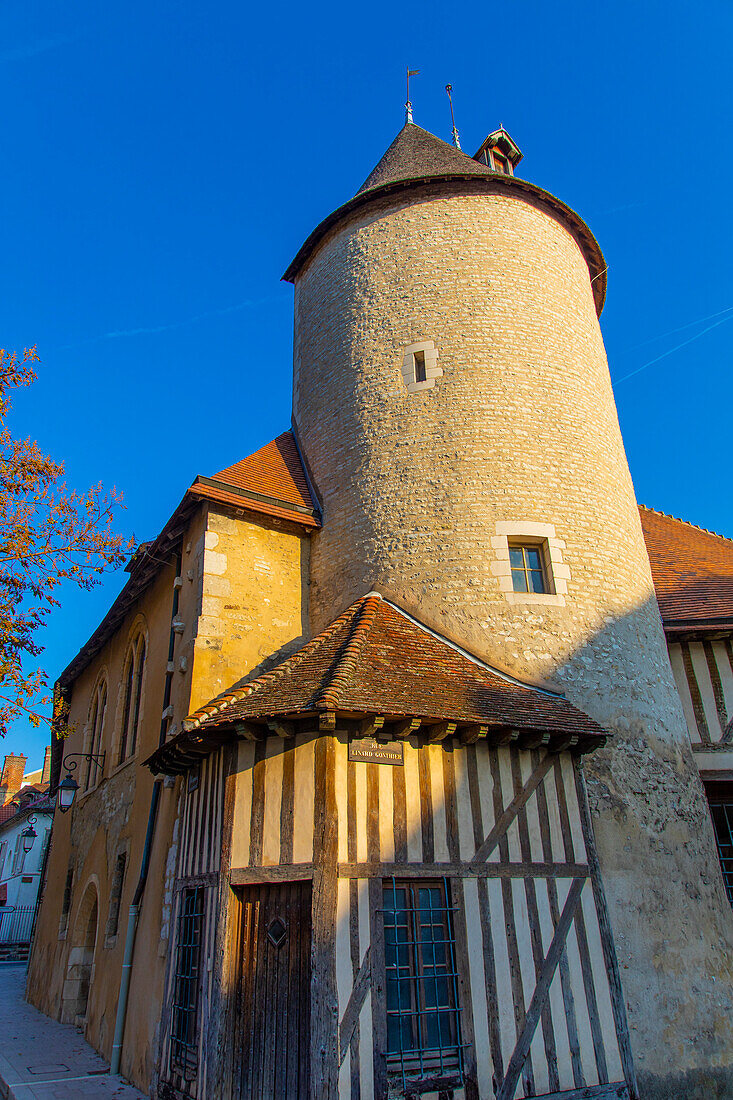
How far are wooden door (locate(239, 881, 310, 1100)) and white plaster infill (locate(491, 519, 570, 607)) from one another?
351cm

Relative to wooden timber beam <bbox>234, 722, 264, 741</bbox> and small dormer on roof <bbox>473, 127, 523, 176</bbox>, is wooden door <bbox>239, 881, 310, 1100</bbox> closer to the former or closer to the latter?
wooden timber beam <bbox>234, 722, 264, 741</bbox>

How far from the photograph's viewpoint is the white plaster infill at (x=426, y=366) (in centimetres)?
876

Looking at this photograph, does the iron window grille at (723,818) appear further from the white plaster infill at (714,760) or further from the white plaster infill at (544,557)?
the white plaster infill at (544,557)

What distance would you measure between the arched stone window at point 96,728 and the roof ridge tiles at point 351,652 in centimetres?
649

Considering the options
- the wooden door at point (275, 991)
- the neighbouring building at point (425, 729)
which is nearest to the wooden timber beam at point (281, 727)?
the neighbouring building at point (425, 729)

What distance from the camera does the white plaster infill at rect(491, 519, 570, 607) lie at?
24.5 ft

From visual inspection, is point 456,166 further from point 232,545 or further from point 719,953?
point 719,953

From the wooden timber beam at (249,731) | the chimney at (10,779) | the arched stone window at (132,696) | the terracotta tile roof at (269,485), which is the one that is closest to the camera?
the wooden timber beam at (249,731)

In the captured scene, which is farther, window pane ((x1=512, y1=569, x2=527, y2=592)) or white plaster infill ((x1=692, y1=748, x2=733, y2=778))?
white plaster infill ((x1=692, y1=748, x2=733, y2=778))

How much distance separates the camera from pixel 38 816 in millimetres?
25828

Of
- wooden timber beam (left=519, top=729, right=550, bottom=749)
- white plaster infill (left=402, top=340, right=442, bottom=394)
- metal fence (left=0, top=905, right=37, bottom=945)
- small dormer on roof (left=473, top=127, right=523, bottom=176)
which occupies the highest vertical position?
small dormer on roof (left=473, top=127, right=523, bottom=176)

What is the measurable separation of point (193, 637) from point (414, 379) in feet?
13.1

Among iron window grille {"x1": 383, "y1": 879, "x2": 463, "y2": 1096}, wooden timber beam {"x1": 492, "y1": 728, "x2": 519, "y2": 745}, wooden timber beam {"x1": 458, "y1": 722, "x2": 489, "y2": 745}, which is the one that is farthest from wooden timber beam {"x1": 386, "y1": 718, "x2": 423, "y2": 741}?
iron window grille {"x1": 383, "y1": 879, "x2": 463, "y2": 1096}

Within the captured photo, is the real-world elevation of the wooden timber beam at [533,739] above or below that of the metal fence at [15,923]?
above
